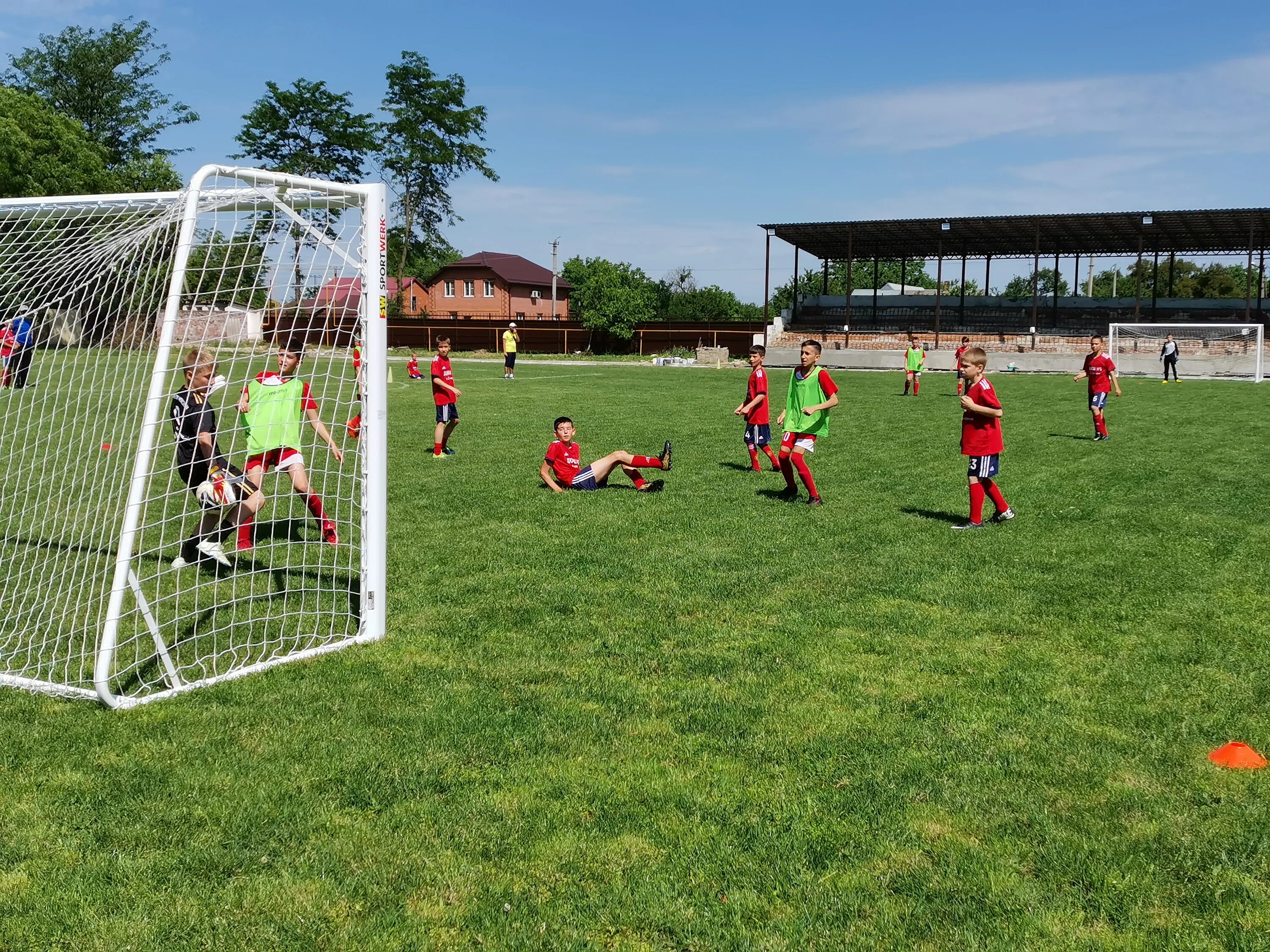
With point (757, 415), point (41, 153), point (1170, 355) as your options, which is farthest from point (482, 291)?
point (757, 415)

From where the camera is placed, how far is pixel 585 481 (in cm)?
1088

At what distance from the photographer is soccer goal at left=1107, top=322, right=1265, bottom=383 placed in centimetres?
3747

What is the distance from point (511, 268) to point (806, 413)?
73402 mm

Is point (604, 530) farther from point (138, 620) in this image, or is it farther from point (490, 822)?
point (490, 822)

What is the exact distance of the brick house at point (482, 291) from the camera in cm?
7788

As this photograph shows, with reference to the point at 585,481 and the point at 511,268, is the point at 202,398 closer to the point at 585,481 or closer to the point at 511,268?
the point at 585,481

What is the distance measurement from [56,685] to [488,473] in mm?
7310

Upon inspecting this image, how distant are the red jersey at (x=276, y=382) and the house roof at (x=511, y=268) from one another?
71.2 m

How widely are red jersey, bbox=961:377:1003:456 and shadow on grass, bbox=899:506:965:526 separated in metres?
0.71

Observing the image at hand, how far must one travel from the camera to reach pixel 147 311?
22.3 feet

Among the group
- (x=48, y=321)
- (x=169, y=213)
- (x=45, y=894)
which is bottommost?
(x=45, y=894)

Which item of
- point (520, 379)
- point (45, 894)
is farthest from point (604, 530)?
point (520, 379)

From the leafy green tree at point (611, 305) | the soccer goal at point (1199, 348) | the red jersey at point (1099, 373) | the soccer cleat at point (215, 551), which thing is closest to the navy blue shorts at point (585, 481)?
the soccer cleat at point (215, 551)

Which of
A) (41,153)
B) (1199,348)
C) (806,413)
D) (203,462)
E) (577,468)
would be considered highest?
(41,153)
